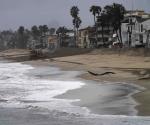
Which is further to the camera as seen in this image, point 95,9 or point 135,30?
point 95,9

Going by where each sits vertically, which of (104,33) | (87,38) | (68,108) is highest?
(68,108)

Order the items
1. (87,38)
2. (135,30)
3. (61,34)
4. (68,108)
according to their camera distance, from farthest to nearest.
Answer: (61,34)
(87,38)
(135,30)
(68,108)

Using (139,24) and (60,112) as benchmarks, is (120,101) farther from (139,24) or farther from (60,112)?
(139,24)

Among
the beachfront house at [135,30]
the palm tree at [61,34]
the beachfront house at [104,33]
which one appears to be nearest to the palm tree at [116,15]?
the beachfront house at [135,30]

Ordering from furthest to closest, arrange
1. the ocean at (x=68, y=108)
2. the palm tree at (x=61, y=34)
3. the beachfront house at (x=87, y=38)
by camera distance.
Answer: the palm tree at (x=61, y=34)
the beachfront house at (x=87, y=38)
the ocean at (x=68, y=108)

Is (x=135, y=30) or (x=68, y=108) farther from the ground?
(x=135, y=30)

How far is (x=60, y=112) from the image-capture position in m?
16.6

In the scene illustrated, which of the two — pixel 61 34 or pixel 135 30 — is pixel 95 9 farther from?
pixel 61 34

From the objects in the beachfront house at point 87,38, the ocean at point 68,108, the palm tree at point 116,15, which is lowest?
the beachfront house at point 87,38

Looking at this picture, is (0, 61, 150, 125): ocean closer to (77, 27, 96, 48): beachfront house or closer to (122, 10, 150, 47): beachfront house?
(122, 10, 150, 47): beachfront house

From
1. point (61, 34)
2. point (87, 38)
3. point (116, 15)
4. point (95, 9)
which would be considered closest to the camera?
point (116, 15)

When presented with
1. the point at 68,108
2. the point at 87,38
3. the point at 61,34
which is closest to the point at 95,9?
the point at 87,38

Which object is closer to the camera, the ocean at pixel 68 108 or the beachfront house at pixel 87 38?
the ocean at pixel 68 108

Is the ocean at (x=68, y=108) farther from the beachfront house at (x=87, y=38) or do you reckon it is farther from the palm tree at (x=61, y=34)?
the palm tree at (x=61, y=34)
